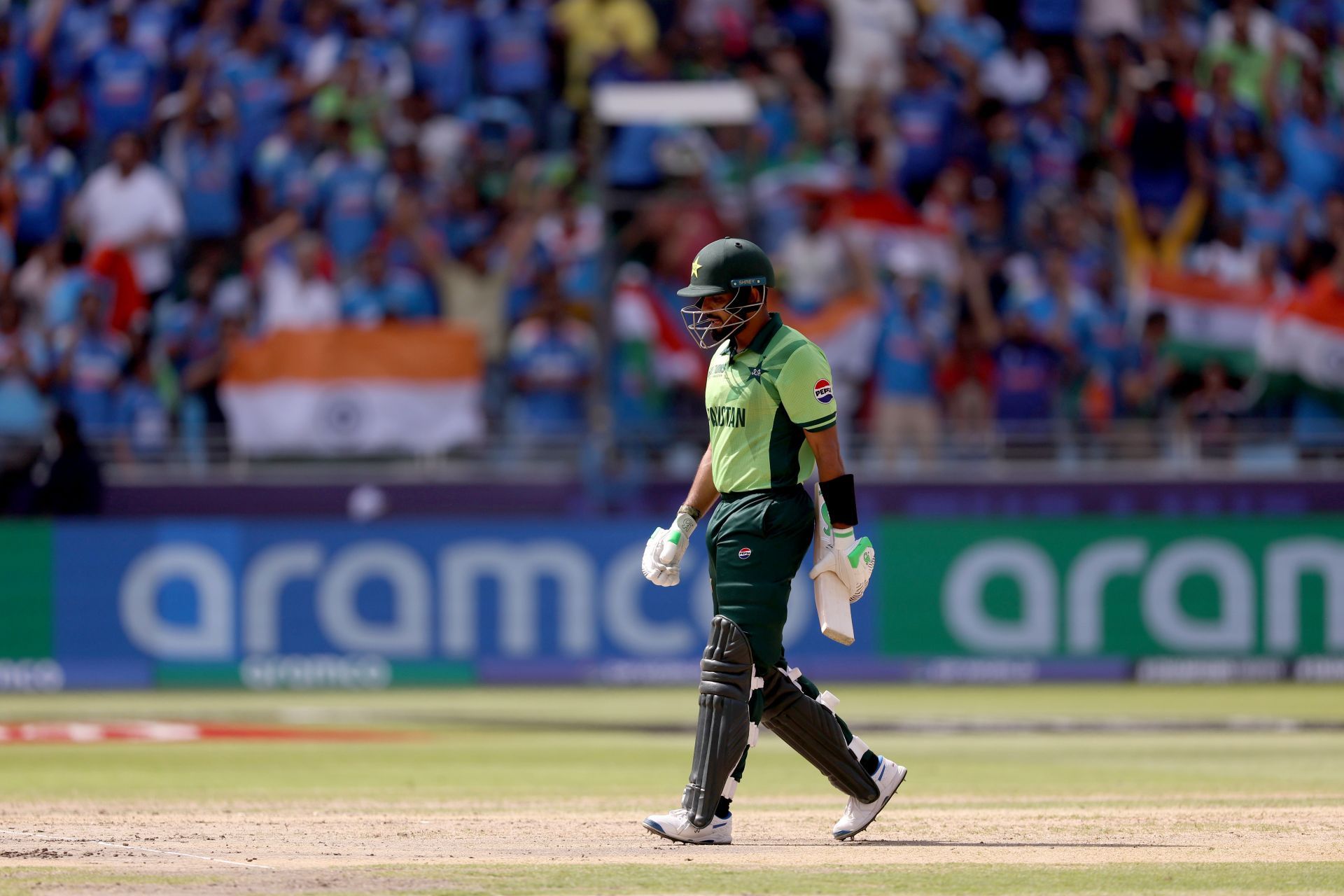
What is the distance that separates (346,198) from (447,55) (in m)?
2.22

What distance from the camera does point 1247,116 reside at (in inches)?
847

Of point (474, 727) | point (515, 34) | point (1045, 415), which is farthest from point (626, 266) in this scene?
point (474, 727)

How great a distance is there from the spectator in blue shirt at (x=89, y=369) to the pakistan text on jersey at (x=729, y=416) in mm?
11912

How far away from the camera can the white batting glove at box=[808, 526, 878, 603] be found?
7.51 m

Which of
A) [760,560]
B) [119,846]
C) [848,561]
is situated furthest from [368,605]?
[848,561]

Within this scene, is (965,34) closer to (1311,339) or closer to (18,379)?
(1311,339)

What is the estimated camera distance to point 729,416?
766 centimetres

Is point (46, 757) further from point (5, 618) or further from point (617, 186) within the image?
point (617, 186)

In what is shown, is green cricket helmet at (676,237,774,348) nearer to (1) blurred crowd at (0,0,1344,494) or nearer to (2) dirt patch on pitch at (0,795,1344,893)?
(2) dirt patch on pitch at (0,795,1344,893)

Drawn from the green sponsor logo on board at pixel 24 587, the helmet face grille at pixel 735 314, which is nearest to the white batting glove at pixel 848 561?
the helmet face grille at pixel 735 314

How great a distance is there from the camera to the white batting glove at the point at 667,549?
772 centimetres

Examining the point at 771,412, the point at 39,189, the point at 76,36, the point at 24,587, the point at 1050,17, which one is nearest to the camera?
the point at 771,412

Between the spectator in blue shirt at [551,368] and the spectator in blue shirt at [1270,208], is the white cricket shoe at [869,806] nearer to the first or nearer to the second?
the spectator in blue shirt at [551,368]

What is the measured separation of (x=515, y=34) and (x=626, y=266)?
292 cm
